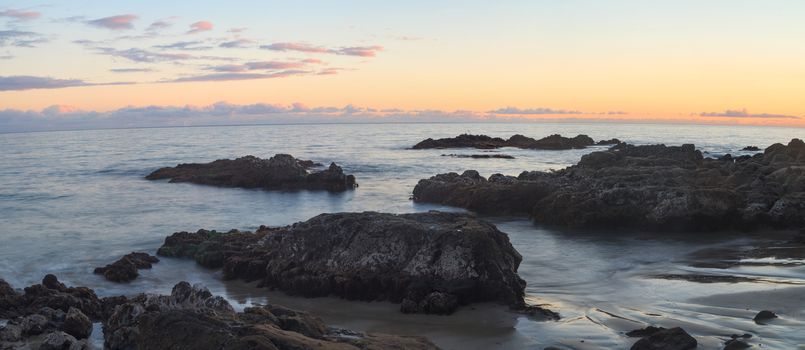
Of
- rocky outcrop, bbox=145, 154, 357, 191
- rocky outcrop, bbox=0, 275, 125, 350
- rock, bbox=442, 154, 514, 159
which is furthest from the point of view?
rock, bbox=442, 154, 514, 159

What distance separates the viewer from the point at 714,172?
906 inches

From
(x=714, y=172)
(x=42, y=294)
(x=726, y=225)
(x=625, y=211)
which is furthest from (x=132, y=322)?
(x=714, y=172)

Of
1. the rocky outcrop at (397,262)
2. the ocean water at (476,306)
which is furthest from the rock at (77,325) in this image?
the rocky outcrop at (397,262)

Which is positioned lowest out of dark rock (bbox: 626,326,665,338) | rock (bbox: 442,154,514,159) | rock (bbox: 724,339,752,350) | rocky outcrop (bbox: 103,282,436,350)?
rock (bbox: 442,154,514,159)

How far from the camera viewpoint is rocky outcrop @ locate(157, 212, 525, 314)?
991cm

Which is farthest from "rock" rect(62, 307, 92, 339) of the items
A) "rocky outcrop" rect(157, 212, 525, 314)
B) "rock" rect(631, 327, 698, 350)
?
"rock" rect(631, 327, 698, 350)

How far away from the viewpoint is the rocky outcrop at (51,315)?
804 centimetres

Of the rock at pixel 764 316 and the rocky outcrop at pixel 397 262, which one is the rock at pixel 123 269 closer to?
the rocky outcrop at pixel 397 262

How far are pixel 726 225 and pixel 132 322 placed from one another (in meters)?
13.2

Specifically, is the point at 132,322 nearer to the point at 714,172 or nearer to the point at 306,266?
the point at 306,266

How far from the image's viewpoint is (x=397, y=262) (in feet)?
34.8

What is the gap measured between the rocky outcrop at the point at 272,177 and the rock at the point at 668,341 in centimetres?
2356

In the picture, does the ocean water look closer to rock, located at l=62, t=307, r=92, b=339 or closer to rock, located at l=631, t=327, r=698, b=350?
rock, located at l=631, t=327, r=698, b=350

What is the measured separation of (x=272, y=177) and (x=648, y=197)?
18.7 metres
